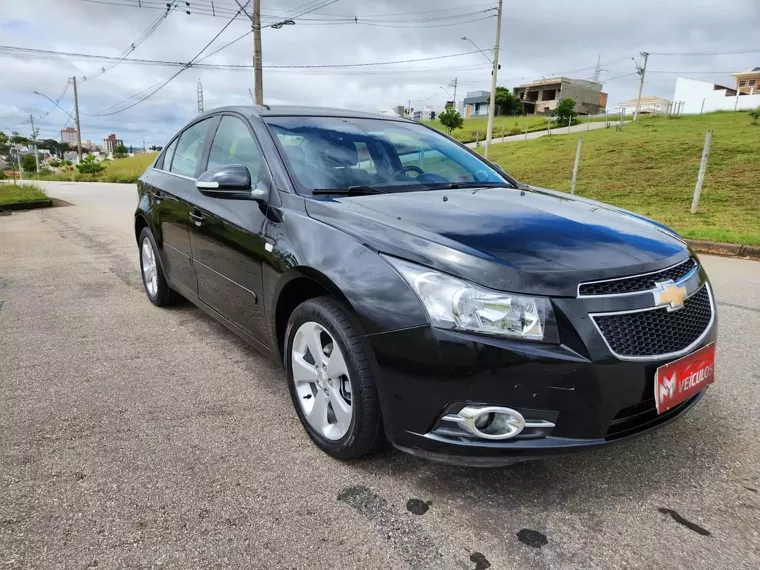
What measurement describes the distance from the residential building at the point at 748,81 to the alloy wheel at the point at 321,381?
3635 inches

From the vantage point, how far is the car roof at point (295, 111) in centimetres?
324

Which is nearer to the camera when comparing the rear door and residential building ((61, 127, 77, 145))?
the rear door

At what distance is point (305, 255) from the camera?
92.7 inches

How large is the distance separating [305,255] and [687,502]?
180cm

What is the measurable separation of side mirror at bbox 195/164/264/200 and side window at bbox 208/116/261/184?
11 cm

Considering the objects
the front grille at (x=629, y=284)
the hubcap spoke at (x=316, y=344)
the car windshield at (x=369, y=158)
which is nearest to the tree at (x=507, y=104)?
the car windshield at (x=369, y=158)

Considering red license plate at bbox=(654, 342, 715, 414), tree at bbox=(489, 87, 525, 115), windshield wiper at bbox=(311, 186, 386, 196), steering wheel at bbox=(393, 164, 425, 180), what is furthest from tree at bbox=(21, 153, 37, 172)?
red license plate at bbox=(654, 342, 715, 414)

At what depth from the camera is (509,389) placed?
1.82 meters

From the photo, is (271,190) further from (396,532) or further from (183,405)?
(396,532)

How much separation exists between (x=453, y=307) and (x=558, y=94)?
297ft

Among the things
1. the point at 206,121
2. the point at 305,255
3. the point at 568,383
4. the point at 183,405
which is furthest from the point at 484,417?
the point at 206,121

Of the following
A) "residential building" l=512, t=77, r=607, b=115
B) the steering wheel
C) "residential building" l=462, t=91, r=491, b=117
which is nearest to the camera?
the steering wheel

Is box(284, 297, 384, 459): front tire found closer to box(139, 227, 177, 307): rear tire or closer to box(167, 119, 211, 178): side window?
box(167, 119, 211, 178): side window

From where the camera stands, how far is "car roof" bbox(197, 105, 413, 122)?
3.24 meters
